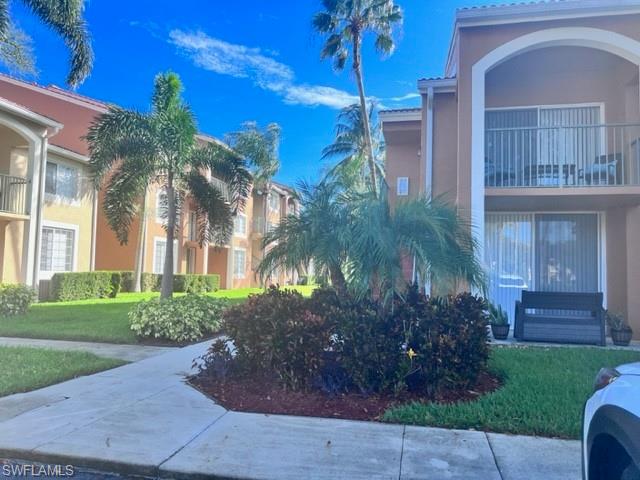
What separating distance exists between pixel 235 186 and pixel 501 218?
7575 mm

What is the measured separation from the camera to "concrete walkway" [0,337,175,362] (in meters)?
8.58

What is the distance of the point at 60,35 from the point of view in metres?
12.5

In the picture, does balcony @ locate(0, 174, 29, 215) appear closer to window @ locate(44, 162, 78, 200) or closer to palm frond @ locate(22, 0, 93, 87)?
window @ locate(44, 162, 78, 200)

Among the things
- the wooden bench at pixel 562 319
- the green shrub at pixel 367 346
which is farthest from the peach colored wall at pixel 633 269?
the green shrub at pixel 367 346

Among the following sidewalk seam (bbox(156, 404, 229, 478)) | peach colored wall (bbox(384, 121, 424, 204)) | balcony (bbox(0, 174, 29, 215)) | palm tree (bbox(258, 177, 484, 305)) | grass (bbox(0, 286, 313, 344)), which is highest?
peach colored wall (bbox(384, 121, 424, 204))

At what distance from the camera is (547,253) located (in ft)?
36.9

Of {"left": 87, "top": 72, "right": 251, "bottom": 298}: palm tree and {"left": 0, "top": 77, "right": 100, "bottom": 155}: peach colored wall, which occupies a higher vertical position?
{"left": 0, "top": 77, "right": 100, "bottom": 155}: peach colored wall

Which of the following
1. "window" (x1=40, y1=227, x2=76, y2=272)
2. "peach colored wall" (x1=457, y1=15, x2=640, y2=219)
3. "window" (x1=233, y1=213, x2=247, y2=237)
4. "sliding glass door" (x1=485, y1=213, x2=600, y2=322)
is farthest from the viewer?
"window" (x1=233, y1=213, x2=247, y2=237)

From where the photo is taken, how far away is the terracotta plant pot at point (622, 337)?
9664 millimetres

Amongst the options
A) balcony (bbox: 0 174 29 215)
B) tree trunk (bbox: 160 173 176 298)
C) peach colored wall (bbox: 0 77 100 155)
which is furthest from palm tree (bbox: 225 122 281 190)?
→ tree trunk (bbox: 160 173 176 298)

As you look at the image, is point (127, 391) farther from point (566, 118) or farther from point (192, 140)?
point (566, 118)

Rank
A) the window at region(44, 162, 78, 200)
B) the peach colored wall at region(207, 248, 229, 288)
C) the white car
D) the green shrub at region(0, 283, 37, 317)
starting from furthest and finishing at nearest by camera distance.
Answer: the peach colored wall at region(207, 248, 229, 288) → the window at region(44, 162, 78, 200) → the green shrub at region(0, 283, 37, 317) → the white car

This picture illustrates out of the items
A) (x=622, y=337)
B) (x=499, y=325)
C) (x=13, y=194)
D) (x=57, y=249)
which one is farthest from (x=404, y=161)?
(x=57, y=249)

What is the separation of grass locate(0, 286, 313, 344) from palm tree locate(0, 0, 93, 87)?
6.66 metres
